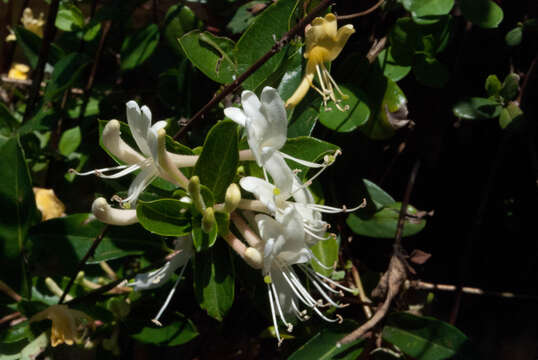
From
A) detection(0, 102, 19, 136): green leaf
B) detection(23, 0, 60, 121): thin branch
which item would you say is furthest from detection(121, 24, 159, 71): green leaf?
detection(0, 102, 19, 136): green leaf

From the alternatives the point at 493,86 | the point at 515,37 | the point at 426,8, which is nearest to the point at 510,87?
the point at 493,86

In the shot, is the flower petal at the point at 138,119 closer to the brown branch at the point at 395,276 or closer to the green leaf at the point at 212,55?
the green leaf at the point at 212,55

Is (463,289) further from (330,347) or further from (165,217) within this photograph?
(165,217)

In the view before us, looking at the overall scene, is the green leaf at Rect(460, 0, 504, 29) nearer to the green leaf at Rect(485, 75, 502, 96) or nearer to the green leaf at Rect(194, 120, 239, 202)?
the green leaf at Rect(485, 75, 502, 96)

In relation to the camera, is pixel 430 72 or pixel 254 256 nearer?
pixel 254 256

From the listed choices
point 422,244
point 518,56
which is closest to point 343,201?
point 422,244
